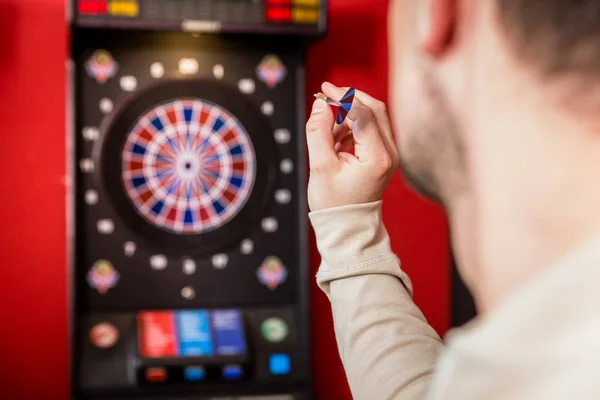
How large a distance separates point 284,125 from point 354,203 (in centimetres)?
143

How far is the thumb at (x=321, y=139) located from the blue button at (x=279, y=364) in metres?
1.35

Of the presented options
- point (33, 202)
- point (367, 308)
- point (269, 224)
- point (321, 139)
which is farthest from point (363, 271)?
point (33, 202)

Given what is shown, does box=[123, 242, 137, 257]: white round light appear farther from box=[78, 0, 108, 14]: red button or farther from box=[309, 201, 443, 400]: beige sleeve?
box=[309, 201, 443, 400]: beige sleeve

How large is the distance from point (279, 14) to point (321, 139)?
4.38 ft

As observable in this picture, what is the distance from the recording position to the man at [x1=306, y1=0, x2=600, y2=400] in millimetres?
384

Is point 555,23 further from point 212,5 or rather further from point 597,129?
point 212,5

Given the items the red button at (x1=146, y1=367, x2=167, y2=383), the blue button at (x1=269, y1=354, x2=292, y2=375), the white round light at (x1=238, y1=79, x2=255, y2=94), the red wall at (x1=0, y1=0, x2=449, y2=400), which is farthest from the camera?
the red wall at (x1=0, y1=0, x2=449, y2=400)

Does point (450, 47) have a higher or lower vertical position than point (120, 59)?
lower

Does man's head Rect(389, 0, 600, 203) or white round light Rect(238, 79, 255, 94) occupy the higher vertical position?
white round light Rect(238, 79, 255, 94)

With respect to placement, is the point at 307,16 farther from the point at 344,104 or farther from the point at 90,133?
the point at 344,104

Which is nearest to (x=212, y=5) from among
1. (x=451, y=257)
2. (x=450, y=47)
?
(x=451, y=257)

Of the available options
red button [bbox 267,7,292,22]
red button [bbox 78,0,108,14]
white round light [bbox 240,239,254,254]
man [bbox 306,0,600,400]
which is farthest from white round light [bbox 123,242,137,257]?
man [bbox 306,0,600,400]

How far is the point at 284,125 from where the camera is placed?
7.08 ft

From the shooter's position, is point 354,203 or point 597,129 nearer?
point 597,129
